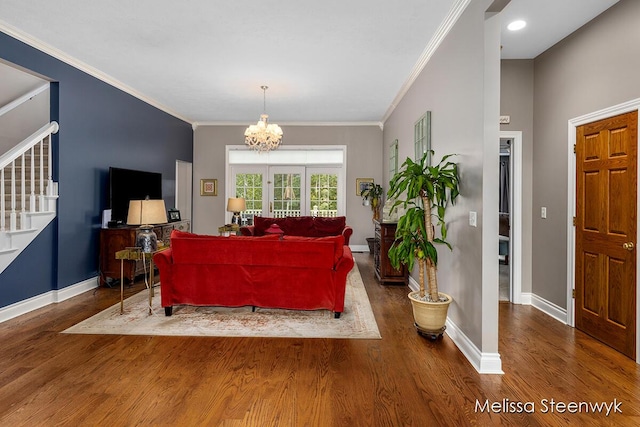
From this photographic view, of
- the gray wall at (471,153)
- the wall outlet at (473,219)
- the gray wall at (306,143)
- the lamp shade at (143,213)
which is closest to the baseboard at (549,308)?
the gray wall at (471,153)

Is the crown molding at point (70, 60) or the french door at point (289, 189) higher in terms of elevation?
the crown molding at point (70, 60)

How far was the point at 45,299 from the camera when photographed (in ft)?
13.1

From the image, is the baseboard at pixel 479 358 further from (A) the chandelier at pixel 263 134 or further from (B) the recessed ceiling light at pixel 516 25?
(A) the chandelier at pixel 263 134

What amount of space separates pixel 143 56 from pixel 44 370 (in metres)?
3.59

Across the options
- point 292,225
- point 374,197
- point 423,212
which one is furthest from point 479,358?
point 374,197

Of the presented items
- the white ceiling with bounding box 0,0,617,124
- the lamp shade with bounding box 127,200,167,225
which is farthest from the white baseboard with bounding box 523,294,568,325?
the lamp shade with bounding box 127,200,167,225

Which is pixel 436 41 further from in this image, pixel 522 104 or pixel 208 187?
pixel 208 187

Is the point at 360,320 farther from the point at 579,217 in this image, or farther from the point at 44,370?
the point at 44,370

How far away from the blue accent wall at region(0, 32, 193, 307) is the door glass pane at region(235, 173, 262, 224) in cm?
263

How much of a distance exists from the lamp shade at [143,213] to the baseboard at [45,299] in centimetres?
159

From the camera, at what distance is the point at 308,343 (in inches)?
117

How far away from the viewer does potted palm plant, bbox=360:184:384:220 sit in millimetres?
7469

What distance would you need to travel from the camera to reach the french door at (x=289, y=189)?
7.91 m

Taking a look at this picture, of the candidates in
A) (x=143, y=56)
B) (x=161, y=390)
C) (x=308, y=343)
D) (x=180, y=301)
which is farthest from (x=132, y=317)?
(x=143, y=56)
